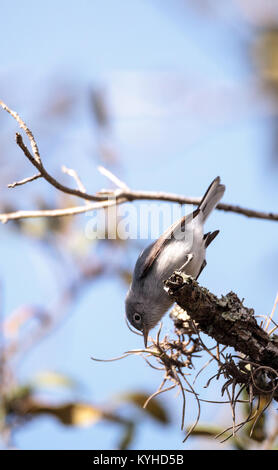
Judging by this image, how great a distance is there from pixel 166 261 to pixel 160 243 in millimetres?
249

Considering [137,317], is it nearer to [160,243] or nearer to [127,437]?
[160,243]

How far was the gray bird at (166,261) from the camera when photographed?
4035 mm

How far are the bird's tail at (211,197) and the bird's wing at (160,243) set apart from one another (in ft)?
0.20

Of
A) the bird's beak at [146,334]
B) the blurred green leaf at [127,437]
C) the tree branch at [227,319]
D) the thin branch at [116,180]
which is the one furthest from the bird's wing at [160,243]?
the tree branch at [227,319]

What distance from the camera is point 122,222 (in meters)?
5.48

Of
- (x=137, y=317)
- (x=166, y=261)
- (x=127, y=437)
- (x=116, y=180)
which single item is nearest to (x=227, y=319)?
(x=166, y=261)

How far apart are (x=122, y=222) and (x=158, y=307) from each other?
153 cm

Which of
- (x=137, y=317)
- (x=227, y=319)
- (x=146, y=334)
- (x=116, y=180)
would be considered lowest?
(x=227, y=319)

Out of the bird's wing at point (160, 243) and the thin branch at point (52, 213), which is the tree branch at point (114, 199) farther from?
the bird's wing at point (160, 243)

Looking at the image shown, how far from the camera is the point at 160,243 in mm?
4270
